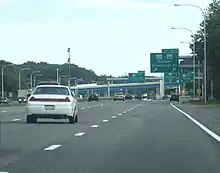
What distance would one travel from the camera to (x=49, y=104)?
2772cm

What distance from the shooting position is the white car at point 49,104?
27.7 metres

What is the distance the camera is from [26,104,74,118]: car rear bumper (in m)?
27.6

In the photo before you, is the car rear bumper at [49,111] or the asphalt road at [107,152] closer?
the asphalt road at [107,152]

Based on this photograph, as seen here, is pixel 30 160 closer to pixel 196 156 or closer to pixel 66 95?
pixel 196 156

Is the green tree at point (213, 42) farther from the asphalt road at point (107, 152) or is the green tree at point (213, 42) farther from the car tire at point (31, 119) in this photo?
the asphalt road at point (107, 152)

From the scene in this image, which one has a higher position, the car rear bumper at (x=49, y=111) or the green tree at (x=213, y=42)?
the green tree at (x=213, y=42)

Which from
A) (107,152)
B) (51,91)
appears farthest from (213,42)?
(107,152)

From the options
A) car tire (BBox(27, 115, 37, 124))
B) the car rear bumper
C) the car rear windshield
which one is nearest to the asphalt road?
the car rear bumper

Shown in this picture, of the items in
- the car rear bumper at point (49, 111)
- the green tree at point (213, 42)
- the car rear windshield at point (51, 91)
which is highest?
the green tree at point (213, 42)

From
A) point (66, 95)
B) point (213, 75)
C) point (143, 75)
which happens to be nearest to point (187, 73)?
point (143, 75)

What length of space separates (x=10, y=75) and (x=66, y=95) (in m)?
143

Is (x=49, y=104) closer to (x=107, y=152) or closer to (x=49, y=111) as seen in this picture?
(x=49, y=111)

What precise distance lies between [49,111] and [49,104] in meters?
0.28

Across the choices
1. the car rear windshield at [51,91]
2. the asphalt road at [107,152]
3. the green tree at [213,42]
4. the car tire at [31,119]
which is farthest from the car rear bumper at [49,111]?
the green tree at [213,42]
